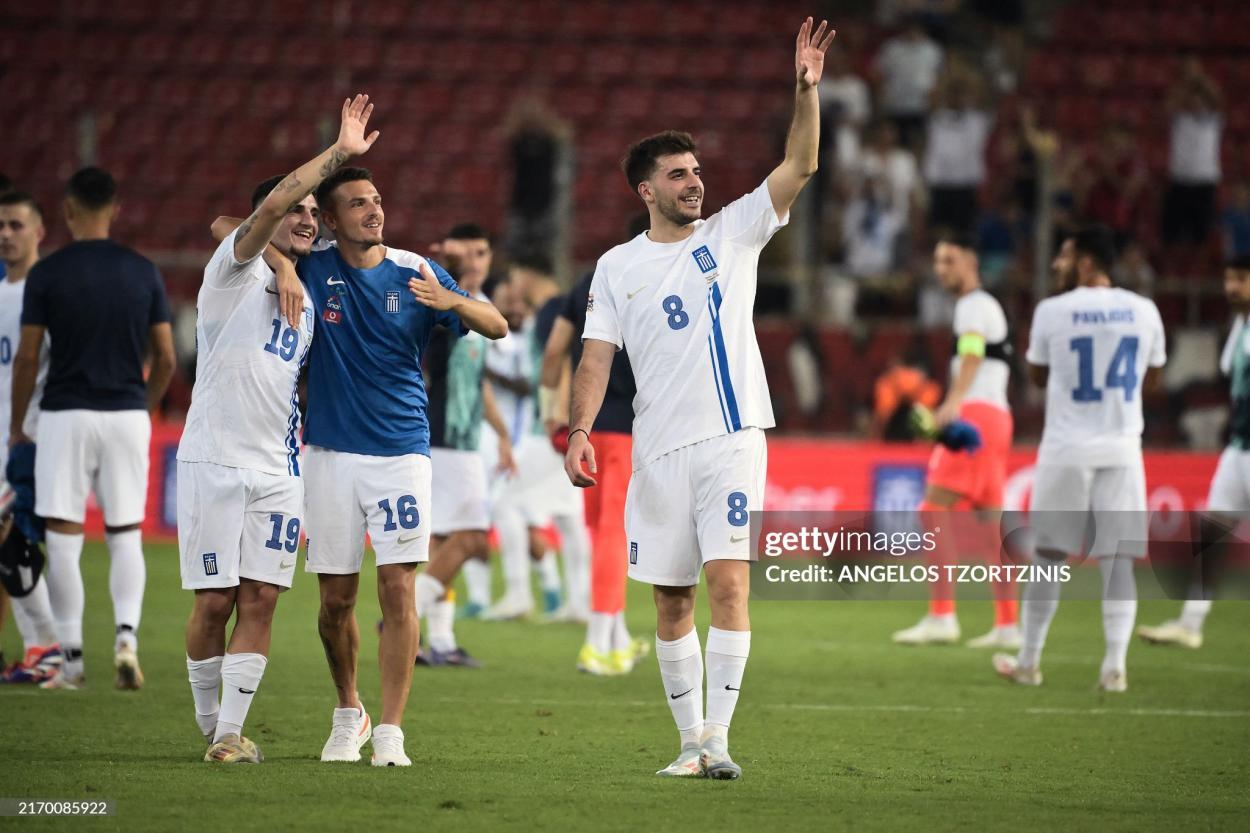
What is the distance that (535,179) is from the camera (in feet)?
61.8

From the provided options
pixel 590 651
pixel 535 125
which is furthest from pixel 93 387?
pixel 535 125

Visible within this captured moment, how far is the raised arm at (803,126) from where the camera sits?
21.2 feet

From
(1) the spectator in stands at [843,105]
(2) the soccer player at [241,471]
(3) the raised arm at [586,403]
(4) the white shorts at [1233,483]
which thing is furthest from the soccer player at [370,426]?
(1) the spectator in stands at [843,105]

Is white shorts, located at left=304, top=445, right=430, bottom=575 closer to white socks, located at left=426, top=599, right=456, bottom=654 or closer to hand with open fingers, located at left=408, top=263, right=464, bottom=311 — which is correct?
hand with open fingers, located at left=408, top=263, right=464, bottom=311

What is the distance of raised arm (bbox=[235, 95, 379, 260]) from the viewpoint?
626 cm

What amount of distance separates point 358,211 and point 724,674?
224cm

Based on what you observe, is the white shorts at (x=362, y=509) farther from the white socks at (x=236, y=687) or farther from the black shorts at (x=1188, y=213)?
the black shorts at (x=1188, y=213)

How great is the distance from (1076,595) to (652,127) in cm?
933

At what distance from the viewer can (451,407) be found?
10.2m

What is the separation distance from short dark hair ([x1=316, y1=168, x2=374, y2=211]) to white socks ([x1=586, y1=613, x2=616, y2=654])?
12.9 ft

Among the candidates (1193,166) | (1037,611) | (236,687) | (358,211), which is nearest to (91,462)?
(236,687)

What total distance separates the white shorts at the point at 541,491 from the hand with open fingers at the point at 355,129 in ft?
20.6

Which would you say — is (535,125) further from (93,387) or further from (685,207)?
(685,207)

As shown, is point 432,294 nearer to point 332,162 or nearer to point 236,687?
point 332,162
